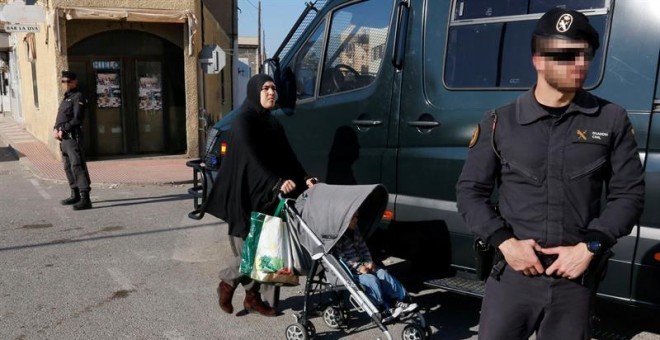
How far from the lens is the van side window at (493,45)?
3.63 m

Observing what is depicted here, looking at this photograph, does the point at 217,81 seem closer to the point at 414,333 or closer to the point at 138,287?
the point at 138,287

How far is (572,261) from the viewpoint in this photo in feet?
6.90

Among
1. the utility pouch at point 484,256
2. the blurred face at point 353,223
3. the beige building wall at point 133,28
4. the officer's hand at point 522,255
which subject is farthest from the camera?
the beige building wall at point 133,28

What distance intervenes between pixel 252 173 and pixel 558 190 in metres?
2.39

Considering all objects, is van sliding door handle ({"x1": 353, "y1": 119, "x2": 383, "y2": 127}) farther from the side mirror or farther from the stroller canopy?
the side mirror

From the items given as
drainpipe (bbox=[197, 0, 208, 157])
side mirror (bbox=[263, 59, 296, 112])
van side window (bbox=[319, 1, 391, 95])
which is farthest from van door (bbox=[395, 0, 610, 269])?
drainpipe (bbox=[197, 0, 208, 157])

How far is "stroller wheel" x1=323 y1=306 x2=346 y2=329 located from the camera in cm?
413

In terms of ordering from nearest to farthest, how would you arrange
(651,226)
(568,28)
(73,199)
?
(568,28) → (651,226) → (73,199)

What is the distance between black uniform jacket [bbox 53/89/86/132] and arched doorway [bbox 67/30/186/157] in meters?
5.47

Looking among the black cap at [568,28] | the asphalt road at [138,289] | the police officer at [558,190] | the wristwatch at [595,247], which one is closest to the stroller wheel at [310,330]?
the asphalt road at [138,289]

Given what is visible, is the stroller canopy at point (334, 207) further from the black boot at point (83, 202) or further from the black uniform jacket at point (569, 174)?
the black boot at point (83, 202)

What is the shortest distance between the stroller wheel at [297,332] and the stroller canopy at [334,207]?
517mm

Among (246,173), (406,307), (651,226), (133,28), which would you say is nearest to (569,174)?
(651,226)

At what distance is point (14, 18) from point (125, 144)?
12.2 feet
